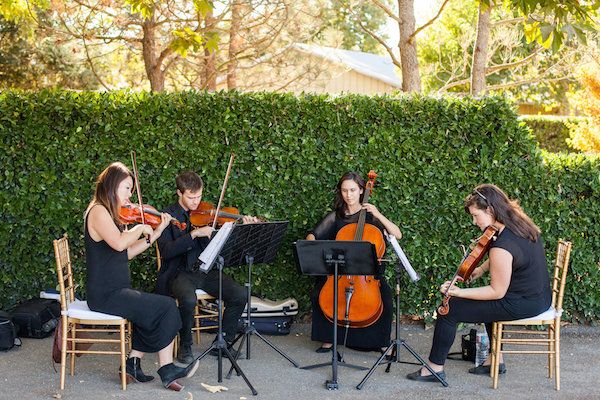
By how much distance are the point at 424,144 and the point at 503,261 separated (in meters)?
1.93

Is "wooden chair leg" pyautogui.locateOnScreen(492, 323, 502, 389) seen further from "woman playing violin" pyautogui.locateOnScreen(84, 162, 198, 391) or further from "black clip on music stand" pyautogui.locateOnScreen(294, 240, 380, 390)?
"woman playing violin" pyautogui.locateOnScreen(84, 162, 198, 391)

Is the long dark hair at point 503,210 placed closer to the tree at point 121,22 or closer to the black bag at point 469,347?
the black bag at point 469,347

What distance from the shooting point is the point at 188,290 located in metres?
6.62

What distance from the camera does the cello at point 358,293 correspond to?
6.57m

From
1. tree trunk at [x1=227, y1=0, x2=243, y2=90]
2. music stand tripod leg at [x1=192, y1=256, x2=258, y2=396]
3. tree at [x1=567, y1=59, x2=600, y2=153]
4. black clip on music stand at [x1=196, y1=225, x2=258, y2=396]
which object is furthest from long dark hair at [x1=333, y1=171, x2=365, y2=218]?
tree at [x1=567, y1=59, x2=600, y2=153]

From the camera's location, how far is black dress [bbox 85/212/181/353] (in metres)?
5.98

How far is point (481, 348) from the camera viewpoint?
21.7 ft

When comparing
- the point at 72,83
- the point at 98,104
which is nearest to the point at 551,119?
the point at 72,83

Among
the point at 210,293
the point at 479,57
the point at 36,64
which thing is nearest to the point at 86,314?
the point at 210,293

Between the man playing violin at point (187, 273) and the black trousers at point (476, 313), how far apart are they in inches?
61.4

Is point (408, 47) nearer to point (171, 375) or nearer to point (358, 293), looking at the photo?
point (358, 293)

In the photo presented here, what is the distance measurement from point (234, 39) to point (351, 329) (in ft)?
26.2

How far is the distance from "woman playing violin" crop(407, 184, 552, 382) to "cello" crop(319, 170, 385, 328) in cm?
61

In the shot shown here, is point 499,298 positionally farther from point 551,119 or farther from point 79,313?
point 551,119
